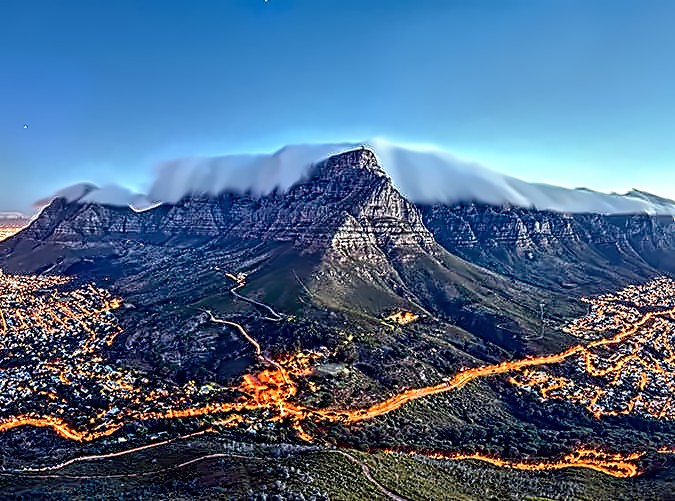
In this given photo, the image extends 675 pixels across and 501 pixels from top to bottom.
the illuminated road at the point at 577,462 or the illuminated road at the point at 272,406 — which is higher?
the illuminated road at the point at 272,406

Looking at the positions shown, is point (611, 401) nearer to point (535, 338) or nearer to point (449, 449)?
point (535, 338)

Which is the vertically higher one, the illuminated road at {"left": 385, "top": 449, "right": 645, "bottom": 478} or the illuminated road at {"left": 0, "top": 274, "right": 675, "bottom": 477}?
the illuminated road at {"left": 0, "top": 274, "right": 675, "bottom": 477}

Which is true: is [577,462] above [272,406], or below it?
below

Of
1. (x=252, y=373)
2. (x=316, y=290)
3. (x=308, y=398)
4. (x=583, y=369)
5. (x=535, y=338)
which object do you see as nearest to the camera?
(x=308, y=398)

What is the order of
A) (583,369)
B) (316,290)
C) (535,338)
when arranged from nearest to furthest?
(583,369) → (535,338) → (316,290)

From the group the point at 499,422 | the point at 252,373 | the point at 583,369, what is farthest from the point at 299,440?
the point at 583,369

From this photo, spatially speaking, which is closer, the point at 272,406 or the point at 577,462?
the point at 577,462

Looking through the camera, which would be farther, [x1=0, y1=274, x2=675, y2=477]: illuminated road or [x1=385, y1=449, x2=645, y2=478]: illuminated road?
[x1=0, y1=274, x2=675, y2=477]: illuminated road

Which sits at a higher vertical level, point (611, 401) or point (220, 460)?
point (220, 460)

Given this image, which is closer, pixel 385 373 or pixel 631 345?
pixel 385 373

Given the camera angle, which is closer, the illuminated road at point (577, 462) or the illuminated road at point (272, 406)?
the illuminated road at point (577, 462)

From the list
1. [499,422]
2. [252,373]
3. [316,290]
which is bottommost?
[499,422]
